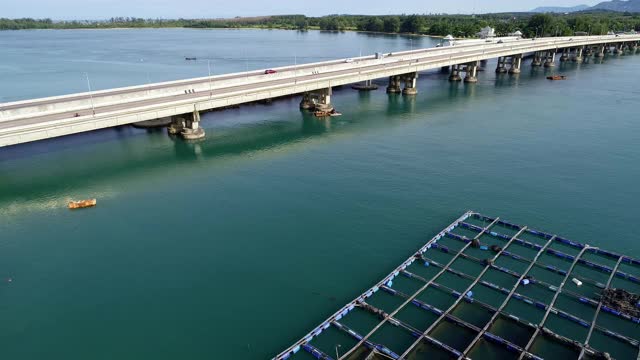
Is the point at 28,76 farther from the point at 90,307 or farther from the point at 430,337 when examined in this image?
the point at 430,337

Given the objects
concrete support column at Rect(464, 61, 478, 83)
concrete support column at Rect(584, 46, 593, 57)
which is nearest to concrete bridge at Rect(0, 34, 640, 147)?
concrete support column at Rect(464, 61, 478, 83)

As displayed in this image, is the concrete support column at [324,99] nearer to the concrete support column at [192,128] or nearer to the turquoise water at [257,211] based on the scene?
the turquoise water at [257,211]

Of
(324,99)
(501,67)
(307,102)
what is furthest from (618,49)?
(307,102)

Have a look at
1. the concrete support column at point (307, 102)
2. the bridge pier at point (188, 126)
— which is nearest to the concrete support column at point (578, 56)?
the concrete support column at point (307, 102)

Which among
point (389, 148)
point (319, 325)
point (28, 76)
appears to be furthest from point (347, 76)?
point (28, 76)

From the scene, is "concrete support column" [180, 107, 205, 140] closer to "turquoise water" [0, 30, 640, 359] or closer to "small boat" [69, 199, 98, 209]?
"turquoise water" [0, 30, 640, 359]

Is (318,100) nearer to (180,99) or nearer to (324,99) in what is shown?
(324,99)
